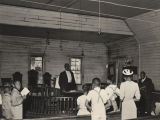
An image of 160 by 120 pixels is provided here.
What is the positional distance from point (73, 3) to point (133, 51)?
543cm

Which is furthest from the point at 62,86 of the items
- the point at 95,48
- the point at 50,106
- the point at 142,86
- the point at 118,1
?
the point at 95,48

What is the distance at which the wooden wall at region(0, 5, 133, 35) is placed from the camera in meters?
11.1

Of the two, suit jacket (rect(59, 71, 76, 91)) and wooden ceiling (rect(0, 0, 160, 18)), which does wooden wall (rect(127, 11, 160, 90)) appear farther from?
suit jacket (rect(59, 71, 76, 91))

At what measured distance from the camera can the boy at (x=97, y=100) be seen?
5.46 metres

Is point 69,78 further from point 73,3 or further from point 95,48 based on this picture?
point 95,48

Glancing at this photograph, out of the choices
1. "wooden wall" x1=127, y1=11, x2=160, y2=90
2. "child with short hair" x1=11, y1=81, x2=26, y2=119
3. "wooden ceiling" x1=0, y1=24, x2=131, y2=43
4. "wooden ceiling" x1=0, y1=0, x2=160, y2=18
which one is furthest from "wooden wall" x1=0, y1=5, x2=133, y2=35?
"child with short hair" x1=11, y1=81, x2=26, y2=119

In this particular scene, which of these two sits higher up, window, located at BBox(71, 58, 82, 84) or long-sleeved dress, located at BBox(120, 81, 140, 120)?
window, located at BBox(71, 58, 82, 84)

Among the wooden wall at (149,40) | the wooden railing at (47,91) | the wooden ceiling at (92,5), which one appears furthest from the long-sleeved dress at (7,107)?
the wooden wall at (149,40)

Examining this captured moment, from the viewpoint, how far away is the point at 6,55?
14570 mm

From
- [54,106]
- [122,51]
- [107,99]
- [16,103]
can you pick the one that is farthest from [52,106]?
[122,51]

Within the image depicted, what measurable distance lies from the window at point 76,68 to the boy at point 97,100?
36.2ft

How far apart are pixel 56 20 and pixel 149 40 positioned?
501 cm

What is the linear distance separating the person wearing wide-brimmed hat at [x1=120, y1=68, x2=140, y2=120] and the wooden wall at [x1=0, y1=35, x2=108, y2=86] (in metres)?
8.75

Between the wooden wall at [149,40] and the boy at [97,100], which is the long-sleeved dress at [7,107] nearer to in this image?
the boy at [97,100]
